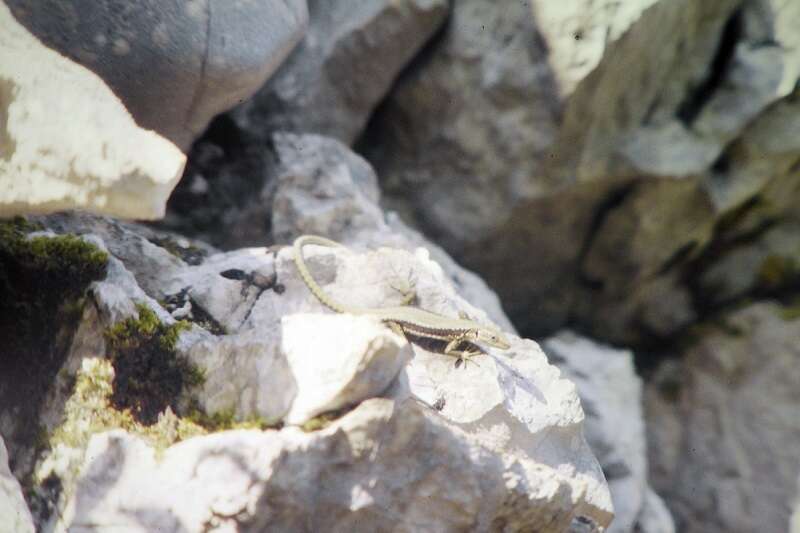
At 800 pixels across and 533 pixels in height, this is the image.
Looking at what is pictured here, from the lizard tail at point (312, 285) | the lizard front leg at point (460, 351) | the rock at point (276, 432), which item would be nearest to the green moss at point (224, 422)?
the rock at point (276, 432)

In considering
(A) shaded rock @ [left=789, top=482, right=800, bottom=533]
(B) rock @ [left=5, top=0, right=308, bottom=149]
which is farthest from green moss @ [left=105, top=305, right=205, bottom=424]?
(A) shaded rock @ [left=789, top=482, right=800, bottom=533]

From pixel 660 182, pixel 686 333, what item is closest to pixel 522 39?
pixel 660 182

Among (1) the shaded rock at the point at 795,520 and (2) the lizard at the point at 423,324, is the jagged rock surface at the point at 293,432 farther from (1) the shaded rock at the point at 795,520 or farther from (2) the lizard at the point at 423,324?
(1) the shaded rock at the point at 795,520

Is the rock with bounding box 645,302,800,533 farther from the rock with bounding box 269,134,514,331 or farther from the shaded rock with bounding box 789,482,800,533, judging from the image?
the rock with bounding box 269,134,514,331

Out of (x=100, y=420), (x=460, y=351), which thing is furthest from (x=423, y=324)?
(x=100, y=420)

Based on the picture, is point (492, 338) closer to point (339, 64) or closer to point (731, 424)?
point (339, 64)

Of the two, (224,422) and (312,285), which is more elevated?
(312,285)
